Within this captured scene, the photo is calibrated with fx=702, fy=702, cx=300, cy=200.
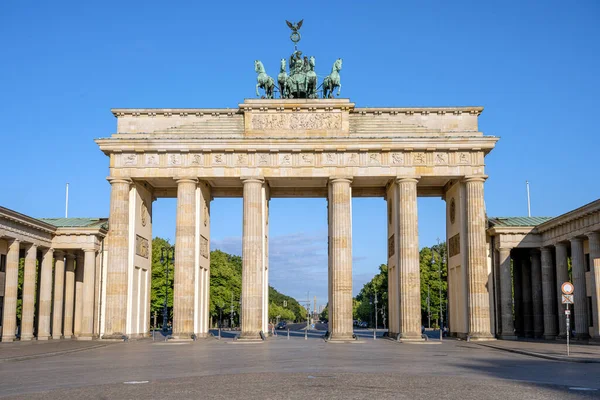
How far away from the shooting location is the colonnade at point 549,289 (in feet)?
149

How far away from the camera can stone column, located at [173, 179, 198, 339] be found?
50906mm

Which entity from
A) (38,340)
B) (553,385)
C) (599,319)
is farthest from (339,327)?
Answer: (553,385)

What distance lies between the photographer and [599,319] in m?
42.6

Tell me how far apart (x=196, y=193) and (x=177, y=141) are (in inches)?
169

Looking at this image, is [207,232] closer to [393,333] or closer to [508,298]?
[393,333]

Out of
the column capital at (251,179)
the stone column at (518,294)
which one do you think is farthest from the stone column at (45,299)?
the stone column at (518,294)

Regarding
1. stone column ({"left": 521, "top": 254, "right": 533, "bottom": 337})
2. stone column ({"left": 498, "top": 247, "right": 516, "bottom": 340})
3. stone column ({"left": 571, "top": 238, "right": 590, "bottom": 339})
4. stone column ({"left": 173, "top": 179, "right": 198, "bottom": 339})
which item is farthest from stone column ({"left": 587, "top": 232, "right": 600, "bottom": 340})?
stone column ({"left": 173, "top": 179, "right": 198, "bottom": 339})

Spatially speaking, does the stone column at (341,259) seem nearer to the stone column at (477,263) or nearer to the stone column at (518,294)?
the stone column at (477,263)

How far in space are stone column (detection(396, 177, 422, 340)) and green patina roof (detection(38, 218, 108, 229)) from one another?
23054mm

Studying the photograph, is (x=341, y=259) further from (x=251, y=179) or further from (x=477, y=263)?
(x=477, y=263)

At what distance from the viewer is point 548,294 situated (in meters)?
A: 51.7

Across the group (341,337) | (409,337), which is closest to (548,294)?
(409,337)

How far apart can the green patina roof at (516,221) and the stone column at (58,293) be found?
3385 cm

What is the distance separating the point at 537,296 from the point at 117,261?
3253 centimetres
